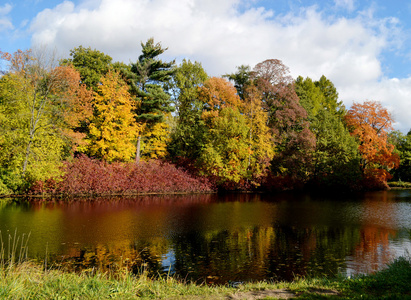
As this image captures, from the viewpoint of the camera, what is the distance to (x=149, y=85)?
118 feet

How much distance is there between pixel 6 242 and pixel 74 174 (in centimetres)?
1784

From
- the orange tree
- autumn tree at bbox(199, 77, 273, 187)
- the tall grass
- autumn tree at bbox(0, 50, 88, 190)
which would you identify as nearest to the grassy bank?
the tall grass

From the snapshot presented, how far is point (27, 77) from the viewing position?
1098 inches

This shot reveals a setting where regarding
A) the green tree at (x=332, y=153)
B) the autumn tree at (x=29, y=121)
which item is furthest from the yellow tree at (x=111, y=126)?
the green tree at (x=332, y=153)

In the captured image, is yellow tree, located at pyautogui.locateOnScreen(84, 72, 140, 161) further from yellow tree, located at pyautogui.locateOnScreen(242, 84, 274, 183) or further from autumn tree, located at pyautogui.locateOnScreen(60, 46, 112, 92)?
yellow tree, located at pyautogui.locateOnScreen(242, 84, 274, 183)

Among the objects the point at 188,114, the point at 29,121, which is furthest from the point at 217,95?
the point at 29,121

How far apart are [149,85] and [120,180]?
11.5 m

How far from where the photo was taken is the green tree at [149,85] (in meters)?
35.4

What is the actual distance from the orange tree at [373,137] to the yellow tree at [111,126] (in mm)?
30964

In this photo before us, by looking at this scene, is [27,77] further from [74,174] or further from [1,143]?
[74,174]

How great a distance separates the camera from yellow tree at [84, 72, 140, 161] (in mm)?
31750

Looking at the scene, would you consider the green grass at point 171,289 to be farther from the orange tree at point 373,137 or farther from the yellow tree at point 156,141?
the orange tree at point 373,137

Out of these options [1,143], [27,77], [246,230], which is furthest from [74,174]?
[246,230]

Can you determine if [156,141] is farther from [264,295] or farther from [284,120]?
[264,295]
